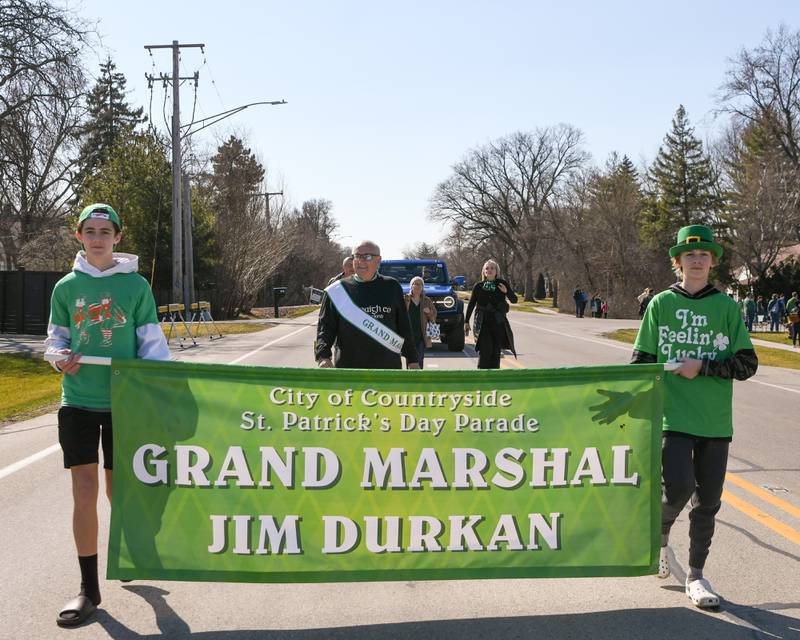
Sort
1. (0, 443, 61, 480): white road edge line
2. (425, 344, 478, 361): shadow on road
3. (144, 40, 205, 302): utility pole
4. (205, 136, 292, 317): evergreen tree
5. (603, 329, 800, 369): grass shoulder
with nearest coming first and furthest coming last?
(0, 443, 61, 480): white road edge line
(425, 344, 478, 361): shadow on road
(603, 329, 800, 369): grass shoulder
(144, 40, 205, 302): utility pole
(205, 136, 292, 317): evergreen tree

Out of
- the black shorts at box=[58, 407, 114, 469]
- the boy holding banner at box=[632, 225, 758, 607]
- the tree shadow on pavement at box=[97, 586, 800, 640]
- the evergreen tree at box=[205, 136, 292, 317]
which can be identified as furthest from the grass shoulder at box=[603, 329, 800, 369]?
the evergreen tree at box=[205, 136, 292, 317]

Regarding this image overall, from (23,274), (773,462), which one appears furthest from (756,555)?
(23,274)

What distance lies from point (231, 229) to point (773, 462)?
41.8 metres

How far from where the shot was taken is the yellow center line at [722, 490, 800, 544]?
5598 millimetres

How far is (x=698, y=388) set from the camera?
4406mm

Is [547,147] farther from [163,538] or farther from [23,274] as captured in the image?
[163,538]

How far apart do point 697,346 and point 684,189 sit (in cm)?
6706

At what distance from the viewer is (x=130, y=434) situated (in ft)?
13.8

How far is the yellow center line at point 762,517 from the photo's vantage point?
5598 millimetres

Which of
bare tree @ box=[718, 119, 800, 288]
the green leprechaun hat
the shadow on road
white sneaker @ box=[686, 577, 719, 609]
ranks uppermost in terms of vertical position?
bare tree @ box=[718, 119, 800, 288]

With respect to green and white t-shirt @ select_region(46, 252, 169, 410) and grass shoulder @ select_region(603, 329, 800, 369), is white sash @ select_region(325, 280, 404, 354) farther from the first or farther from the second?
grass shoulder @ select_region(603, 329, 800, 369)

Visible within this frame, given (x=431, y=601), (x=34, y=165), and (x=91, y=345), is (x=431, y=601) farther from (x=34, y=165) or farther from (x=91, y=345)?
(x=34, y=165)

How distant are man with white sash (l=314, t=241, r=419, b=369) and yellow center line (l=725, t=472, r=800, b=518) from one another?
2.90m

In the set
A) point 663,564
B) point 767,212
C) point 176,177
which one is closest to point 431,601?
point 663,564
